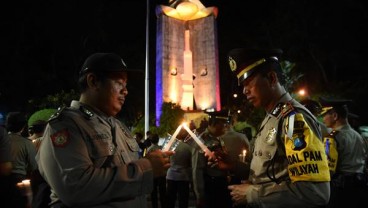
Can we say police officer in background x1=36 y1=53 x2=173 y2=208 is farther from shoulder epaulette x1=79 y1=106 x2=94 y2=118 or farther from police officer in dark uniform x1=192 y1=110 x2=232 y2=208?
police officer in dark uniform x1=192 y1=110 x2=232 y2=208

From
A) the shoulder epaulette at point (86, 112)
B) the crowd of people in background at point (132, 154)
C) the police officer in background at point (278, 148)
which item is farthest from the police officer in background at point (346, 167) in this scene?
the shoulder epaulette at point (86, 112)

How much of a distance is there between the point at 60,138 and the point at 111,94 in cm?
63

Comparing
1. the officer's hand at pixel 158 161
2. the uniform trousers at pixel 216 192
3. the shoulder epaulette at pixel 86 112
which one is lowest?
the uniform trousers at pixel 216 192

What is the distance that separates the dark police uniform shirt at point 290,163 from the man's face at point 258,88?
139 millimetres

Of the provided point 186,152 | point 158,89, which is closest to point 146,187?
point 186,152

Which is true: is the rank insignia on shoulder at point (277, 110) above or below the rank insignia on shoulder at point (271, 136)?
above

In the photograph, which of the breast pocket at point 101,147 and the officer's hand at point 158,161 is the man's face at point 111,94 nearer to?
the breast pocket at point 101,147

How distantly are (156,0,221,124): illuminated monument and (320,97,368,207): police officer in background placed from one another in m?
23.3

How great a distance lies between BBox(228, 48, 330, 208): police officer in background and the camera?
8.38 feet

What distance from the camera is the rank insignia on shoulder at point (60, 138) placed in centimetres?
244

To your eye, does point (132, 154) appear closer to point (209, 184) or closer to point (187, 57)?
point (209, 184)

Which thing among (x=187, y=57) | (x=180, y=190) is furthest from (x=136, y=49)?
(x=180, y=190)

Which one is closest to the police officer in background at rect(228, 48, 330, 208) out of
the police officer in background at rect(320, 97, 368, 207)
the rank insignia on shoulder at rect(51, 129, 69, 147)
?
the rank insignia on shoulder at rect(51, 129, 69, 147)

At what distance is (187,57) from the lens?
31.5 m
